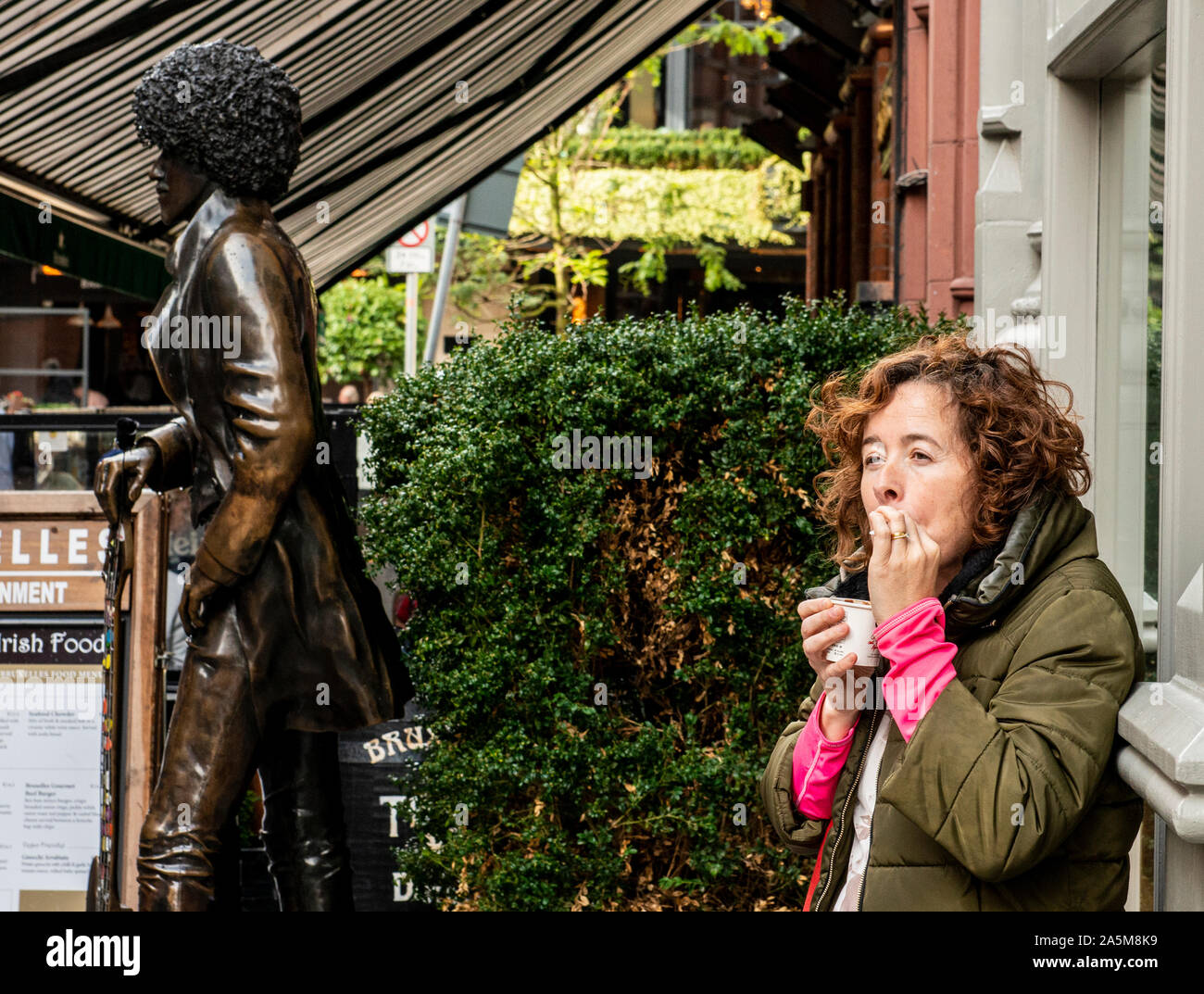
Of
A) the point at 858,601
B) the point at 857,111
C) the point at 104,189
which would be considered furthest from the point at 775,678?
the point at 857,111

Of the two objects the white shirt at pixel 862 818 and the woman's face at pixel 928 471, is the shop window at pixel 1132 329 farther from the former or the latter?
the white shirt at pixel 862 818

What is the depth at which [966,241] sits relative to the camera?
25.7 feet

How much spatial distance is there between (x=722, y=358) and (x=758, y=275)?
85.1 ft

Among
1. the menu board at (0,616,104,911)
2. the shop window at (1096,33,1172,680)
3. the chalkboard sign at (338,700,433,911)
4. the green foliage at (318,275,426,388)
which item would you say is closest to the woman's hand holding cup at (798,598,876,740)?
the shop window at (1096,33,1172,680)

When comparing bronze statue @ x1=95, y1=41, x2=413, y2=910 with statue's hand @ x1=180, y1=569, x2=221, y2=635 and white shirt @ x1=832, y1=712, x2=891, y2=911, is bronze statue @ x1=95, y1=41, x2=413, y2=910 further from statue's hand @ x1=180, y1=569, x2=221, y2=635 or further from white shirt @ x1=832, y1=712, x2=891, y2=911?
white shirt @ x1=832, y1=712, x2=891, y2=911

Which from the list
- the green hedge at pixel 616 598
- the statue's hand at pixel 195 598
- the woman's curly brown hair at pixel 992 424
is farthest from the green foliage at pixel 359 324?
the woman's curly brown hair at pixel 992 424

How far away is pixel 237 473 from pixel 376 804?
2.31 meters

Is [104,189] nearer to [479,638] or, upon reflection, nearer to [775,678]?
[479,638]

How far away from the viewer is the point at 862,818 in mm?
2492

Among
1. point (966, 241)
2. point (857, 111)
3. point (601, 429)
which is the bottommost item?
point (601, 429)

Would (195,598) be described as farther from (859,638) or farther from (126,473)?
(859,638)

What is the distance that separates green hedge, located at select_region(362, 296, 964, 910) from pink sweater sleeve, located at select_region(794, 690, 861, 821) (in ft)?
6.36

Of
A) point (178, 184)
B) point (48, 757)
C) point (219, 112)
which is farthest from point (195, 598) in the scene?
point (48, 757)

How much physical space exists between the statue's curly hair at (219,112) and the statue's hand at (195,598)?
1057mm
